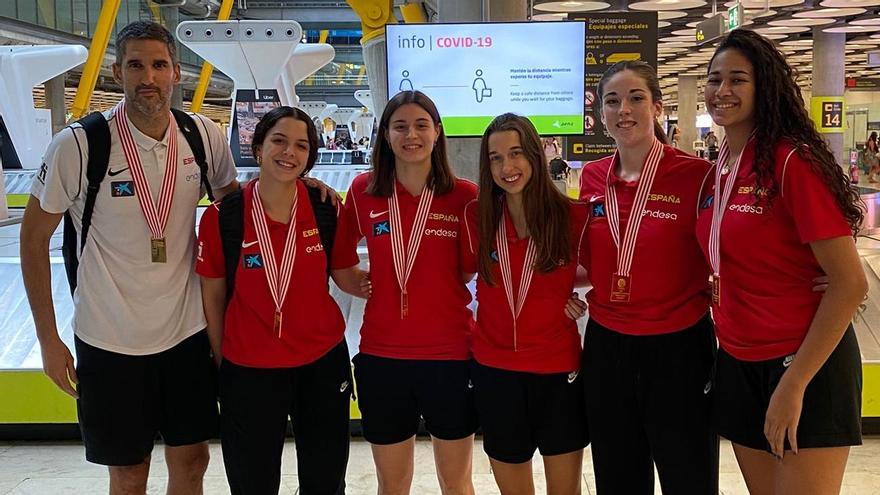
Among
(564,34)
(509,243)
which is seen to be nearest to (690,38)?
(564,34)

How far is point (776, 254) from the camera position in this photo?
2.21 metres

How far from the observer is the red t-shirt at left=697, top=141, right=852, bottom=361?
212cm

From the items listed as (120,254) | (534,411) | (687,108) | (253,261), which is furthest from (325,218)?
(687,108)

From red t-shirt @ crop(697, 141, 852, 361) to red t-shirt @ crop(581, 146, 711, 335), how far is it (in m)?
0.21

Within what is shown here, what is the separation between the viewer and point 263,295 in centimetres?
272

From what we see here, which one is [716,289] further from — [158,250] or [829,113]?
[829,113]

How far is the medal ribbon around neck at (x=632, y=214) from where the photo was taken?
2.54 meters

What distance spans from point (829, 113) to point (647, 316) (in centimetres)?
2165

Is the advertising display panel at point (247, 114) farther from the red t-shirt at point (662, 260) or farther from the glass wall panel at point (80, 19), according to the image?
the glass wall panel at point (80, 19)

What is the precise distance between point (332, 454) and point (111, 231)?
3.66 feet

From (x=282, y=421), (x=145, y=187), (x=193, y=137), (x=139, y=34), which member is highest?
(x=139, y=34)

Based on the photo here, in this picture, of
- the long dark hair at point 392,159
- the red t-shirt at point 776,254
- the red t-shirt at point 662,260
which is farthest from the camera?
the long dark hair at point 392,159

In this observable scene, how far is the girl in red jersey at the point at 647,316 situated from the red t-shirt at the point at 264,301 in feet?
3.20

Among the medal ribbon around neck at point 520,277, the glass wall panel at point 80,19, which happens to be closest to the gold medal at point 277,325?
the medal ribbon around neck at point 520,277
